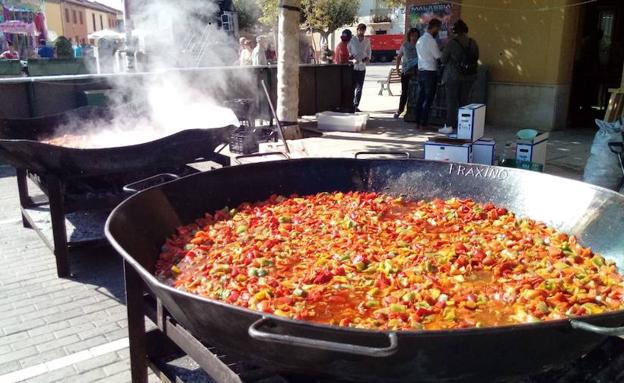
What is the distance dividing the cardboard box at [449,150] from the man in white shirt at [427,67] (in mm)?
3944

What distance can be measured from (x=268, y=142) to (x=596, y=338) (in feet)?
22.9

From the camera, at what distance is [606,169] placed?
6.13m

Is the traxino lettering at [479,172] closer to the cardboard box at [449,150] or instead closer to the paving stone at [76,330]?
the cardboard box at [449,150]

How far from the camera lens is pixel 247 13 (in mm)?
39750

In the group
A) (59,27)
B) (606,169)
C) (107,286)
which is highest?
(59,27)

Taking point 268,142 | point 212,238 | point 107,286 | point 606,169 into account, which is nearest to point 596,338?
point 212,238

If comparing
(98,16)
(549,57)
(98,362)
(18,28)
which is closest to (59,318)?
(98,362)

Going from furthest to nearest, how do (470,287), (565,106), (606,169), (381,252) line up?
(565,106), (606,169), (381,252), (470,287)

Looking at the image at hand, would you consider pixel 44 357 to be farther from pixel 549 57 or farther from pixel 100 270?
pixel 549 57

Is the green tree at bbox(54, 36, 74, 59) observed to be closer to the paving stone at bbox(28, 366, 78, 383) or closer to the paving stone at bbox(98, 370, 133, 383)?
the paving stone at bbox(28, 366, 78, 383)

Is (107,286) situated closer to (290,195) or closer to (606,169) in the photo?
(290,195)

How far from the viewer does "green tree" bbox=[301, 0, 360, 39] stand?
4194cm

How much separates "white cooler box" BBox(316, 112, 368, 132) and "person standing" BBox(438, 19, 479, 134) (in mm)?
Result: 1752

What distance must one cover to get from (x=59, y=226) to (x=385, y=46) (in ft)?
126
